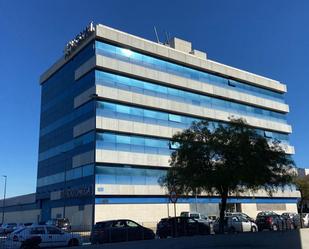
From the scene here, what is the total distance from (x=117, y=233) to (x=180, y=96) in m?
42.9

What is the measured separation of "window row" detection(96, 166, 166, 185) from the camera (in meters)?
55.1

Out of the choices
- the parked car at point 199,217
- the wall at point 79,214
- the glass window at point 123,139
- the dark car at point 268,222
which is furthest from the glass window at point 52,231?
the glass window at point 123,139

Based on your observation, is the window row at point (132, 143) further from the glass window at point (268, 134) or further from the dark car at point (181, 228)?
the dark car at point (181, 228)

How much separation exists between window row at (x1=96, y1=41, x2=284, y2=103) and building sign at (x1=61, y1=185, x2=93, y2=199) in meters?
19.2

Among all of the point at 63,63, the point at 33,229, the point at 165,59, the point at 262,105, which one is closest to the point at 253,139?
the point at 33,229

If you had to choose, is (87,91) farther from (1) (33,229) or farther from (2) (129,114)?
(1) (33,229)

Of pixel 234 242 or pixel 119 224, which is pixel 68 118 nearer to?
pixel 119 224

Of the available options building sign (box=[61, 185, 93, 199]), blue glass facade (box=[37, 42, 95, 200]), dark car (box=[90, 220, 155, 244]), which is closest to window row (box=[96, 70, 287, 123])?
blue glass facade (box=[37, 42, 95, 200])

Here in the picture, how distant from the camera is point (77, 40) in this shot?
210 ft

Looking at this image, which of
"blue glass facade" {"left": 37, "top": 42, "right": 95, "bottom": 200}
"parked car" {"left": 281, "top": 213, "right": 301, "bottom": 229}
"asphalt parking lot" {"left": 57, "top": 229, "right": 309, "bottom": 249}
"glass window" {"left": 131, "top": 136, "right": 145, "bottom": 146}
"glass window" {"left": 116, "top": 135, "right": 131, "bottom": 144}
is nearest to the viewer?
"asphalt parking lot" {"left": 57, "top": 229, "right": 309, "bottom": 249}

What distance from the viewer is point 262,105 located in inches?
3159

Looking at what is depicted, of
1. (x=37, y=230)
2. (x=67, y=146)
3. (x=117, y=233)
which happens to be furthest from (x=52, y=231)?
(x=67, y=146)

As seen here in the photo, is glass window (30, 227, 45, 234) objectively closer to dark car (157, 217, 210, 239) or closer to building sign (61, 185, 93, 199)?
dark car (157, 217, 210, 239)

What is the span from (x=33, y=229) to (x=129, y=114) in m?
34.6
